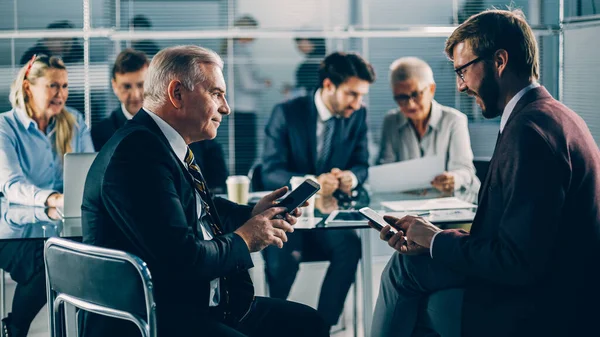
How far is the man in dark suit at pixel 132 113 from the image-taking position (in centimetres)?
343

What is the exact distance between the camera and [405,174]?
9.62 ft

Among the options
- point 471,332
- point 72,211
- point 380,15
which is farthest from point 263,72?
point 471,332

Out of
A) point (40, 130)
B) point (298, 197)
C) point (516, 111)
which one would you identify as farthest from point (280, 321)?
point (40, 130)

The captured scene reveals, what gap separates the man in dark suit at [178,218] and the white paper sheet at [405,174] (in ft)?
3.51

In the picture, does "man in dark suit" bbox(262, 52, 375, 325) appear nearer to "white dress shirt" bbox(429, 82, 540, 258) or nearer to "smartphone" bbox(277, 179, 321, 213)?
"smartphone" bbox(277, 179, 321, 213)

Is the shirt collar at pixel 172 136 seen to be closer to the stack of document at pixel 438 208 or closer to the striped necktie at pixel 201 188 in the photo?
the striped necktie at pixel 201 188

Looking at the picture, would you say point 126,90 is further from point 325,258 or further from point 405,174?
point 405,174

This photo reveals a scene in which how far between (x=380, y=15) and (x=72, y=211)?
269 centimetres

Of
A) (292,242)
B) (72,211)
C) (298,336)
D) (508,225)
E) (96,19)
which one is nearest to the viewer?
(508,225)

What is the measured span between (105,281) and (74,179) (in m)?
1.00

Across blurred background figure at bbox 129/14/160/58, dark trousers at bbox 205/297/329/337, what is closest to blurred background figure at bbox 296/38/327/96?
blurred background figure at bbox 129/14/160/58

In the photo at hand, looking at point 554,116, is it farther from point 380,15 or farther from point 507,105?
point 380,15

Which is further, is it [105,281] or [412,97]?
[412,97]

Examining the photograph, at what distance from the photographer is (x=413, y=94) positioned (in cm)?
358
